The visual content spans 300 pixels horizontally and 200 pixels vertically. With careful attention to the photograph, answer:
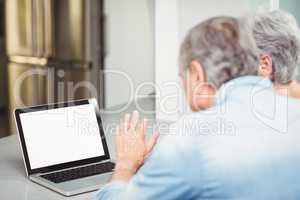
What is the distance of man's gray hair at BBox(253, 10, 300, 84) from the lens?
5.88 ft

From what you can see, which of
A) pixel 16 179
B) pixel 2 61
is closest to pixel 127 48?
pixel 2 61

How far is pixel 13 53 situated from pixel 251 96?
2.95 m

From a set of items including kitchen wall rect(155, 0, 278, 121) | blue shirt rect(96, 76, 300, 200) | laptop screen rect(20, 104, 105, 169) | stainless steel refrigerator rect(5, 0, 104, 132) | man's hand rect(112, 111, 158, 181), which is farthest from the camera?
stainless steel refrigerator rect(5, 0, 104, 132)

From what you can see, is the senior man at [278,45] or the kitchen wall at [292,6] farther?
the kitchen wall at [292,6]

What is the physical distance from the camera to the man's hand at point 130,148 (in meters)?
1.48

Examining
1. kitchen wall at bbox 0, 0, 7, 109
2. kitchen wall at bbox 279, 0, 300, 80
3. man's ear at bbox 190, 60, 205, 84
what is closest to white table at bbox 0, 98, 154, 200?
man's ear at bbox 190, 60, 205, 84

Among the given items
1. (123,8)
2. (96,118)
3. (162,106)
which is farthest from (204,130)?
(123,8)

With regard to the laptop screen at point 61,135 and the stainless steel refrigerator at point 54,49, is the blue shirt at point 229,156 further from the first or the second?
the stainless steel refrigerator at point 54,49

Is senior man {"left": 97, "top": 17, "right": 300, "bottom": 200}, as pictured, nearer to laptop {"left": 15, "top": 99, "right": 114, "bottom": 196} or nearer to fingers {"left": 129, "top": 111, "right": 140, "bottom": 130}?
fingers {"left": 129, "top": 111, "right": 140, "bottom": 130}

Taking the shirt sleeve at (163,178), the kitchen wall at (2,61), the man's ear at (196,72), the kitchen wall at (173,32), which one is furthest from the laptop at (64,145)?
the kitchen wall at (2,61)

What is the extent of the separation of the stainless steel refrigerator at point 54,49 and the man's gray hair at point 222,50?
2.23 meters

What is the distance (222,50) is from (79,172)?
2.62 feet

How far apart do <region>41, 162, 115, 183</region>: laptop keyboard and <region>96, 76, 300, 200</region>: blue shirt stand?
0.53 m

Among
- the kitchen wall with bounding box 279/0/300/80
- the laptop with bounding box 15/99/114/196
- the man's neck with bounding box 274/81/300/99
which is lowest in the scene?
the laptop with bounding box 15/99/114/196
